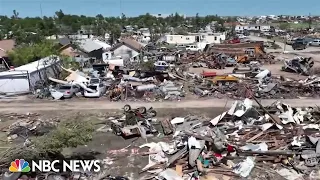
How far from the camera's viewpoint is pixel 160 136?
18.0 m

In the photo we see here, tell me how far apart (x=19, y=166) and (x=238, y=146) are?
921 centimetres

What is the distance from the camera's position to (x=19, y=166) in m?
13.2

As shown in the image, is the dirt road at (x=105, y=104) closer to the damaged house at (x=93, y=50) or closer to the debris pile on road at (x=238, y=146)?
the debris pile on road at (x=238, y=146)

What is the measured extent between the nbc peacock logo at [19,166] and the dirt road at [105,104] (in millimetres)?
10122

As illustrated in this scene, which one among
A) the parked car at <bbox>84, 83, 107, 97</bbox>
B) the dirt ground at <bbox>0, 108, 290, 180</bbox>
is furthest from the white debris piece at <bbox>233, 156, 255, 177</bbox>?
the parked car at <bbox>84, 83, 107, 97</bbox>

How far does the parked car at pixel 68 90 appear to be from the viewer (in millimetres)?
26050

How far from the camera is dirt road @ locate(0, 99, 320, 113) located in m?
23.5

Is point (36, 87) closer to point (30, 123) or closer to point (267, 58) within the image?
point (30, 123)

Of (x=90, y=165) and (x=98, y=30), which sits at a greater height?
(x=98, y=30)

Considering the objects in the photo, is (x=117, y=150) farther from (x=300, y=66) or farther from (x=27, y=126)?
(x=300, y=66)

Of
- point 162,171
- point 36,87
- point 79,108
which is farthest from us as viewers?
point 36,87

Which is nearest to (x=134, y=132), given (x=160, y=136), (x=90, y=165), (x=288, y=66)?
(x=160, y=136)

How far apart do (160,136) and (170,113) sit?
4296 mm

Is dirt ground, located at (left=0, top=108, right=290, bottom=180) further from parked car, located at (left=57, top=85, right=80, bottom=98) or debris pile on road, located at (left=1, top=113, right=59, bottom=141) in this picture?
parked car, located at (left=57, top=85, right=80, bottom=98)
